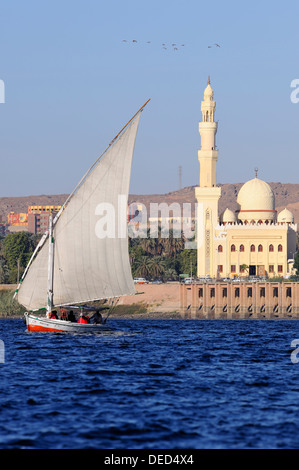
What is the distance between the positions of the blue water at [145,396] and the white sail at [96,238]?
4016 millimetres

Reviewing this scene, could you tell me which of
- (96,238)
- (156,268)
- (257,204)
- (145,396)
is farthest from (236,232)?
(145,396)

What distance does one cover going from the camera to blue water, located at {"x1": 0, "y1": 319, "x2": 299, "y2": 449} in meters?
26.8

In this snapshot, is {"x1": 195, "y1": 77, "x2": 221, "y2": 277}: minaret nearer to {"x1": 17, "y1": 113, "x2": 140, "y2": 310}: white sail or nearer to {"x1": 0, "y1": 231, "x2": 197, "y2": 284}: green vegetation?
{"x1": 0, "y1": 231, "x2": 197, "y2": 284}: green vegetation

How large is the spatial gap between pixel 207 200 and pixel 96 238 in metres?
91.1

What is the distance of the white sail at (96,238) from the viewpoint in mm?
58406

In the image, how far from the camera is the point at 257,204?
15100 centimetres

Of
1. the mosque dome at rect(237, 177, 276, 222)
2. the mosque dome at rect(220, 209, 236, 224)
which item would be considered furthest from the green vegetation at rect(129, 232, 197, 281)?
the mosque dome at rect(237, 177, 276, 222)

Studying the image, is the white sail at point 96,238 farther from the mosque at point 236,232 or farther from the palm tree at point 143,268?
the palm tree at point 143,268

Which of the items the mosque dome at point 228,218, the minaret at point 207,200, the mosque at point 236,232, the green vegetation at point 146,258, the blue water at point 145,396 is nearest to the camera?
the blue water at point 145,396

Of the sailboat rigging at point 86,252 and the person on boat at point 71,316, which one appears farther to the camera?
the person on boat at point 71,316

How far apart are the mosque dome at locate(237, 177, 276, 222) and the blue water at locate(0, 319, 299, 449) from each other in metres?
93.8

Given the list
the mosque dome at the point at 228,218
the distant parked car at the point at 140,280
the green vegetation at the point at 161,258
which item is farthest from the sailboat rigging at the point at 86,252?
the mosque dome at the point at 228,218

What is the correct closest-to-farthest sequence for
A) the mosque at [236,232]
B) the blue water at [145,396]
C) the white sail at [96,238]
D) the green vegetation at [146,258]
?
the blue water at [145,396]
the white sail at [96,238]
the mosque at [236,232]
the green vegetation at [146,258]

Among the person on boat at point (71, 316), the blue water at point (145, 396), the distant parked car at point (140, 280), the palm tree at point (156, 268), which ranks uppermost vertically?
the palm tree at point (156, 268)
